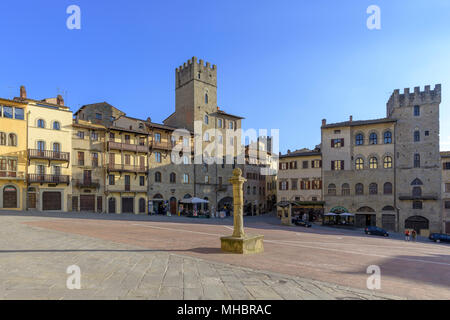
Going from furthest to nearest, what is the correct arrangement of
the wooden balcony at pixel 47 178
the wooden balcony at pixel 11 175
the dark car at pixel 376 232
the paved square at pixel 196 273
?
the dark car at pixel 376 232 < the wooden balcony at pixel 47 178 < the wooden balcony at pixel 11 175 < the paved square at pixel 196 273

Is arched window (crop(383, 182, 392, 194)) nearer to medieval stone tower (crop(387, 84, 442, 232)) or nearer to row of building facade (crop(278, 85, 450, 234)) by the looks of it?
row of building facade (crop(278, 85, 450, 234))

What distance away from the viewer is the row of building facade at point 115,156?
29125 millimetres

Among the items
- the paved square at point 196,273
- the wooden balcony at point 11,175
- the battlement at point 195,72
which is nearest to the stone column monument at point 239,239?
the paved square at point 196,273

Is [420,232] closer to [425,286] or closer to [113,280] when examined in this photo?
[425,286]

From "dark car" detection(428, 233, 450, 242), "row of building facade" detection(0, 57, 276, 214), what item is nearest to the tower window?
"dark car" detection(428, 233, 450, 242)

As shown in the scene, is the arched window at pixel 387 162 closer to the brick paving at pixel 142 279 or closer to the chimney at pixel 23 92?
the brick paving at pixel 142 279

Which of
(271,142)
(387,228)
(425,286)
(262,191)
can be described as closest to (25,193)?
(425,286)

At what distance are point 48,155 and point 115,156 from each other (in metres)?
7.38

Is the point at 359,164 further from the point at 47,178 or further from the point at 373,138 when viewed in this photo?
the point at 47,178

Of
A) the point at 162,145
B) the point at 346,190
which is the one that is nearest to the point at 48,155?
the point at 162,145

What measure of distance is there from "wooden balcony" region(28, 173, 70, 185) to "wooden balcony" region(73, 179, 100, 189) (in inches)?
41.5

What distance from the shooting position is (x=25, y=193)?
29062 millimetres

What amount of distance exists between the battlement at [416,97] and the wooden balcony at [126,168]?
35609 millimetres

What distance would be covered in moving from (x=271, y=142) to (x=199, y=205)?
3511 cm
